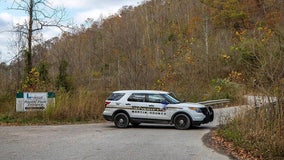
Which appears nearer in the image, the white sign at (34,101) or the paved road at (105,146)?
the paved road at (105,146)

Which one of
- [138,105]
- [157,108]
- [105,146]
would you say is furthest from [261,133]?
[138,105]

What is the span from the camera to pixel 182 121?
56.7 ft

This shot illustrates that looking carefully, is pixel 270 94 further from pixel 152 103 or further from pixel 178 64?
pixel 178 64

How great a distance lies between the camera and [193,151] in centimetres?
1112

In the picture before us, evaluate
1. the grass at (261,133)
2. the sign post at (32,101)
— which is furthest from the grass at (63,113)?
the grass at (261,133)

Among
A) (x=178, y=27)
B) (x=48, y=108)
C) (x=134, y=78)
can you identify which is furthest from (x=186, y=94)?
(x=178, y=27)

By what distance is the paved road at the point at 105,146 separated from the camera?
399 inches

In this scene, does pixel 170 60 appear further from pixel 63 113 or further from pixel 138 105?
pixel 138 105

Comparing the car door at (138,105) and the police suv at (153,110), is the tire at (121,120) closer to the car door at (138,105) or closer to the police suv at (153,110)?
the police suv at (153,110)

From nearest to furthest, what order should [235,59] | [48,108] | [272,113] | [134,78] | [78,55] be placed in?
[272,113] → [48,108] → [134,78] → [235,59] → [78,55]

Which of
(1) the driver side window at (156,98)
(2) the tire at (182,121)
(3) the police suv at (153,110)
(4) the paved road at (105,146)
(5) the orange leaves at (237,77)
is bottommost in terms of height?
(4) the paved road at (105,146)

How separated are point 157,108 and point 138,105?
0.95 m

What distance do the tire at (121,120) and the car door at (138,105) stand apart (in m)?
0.33

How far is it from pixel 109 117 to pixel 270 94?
9095mm
